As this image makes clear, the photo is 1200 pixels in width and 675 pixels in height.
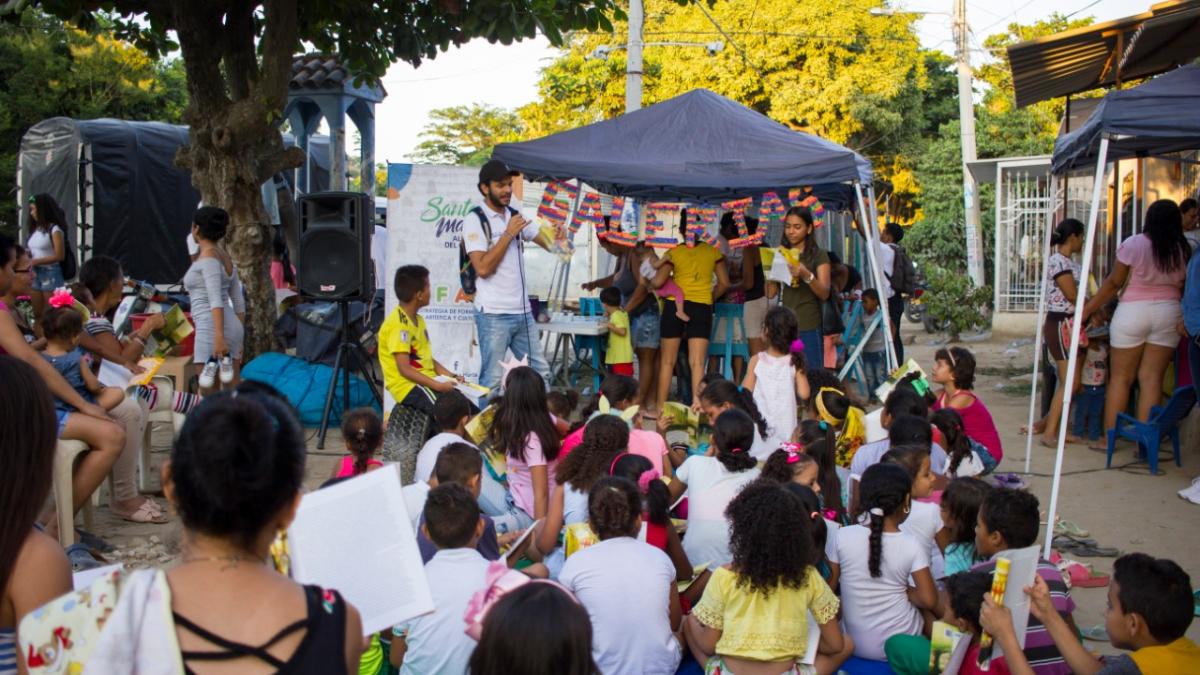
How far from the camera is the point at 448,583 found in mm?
3357

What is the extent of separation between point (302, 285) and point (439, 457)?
4417 millimetres

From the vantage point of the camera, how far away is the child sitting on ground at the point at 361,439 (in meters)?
4.81

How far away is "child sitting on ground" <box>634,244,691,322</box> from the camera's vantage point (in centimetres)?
898

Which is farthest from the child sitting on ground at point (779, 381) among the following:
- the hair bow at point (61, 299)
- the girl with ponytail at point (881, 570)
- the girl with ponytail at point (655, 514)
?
the hair bow at point (61, 299)

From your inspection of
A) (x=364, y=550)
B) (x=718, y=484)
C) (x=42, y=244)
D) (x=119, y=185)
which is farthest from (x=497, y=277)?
(x=119, y=185)

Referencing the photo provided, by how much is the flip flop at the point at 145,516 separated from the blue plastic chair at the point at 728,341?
16.2 ft

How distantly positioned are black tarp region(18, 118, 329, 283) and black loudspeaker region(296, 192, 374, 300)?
6.05 metres

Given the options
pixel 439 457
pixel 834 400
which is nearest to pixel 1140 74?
pixel 834 400

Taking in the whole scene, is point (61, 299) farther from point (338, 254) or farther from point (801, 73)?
point (801, 73)

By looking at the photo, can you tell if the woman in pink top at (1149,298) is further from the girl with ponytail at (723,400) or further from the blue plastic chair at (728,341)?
the blue plastic chair at (728,341)

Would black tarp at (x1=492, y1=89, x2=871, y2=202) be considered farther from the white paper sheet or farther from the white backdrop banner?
the white paper sheet

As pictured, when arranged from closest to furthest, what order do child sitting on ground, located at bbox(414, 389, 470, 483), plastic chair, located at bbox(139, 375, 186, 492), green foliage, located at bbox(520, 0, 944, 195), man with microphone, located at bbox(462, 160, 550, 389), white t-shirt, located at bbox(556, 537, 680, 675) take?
white t-shirt, located at bbox(556, 537, 680, 675) < child sitting on ground, located at bbox(414, 389, 470, 483) < plastic chair, located at bbox(139, 375, 186, 492) < man with microphone, located at bbox(462, 160, 550, 389) < green foliage, located at bbox(520, 0, 944, 195)

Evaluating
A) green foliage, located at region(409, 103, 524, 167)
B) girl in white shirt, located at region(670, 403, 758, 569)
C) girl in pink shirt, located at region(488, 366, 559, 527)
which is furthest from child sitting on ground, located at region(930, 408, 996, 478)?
green foliage, located at region(409, 103, 524, 167)

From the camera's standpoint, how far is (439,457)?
429 cm
